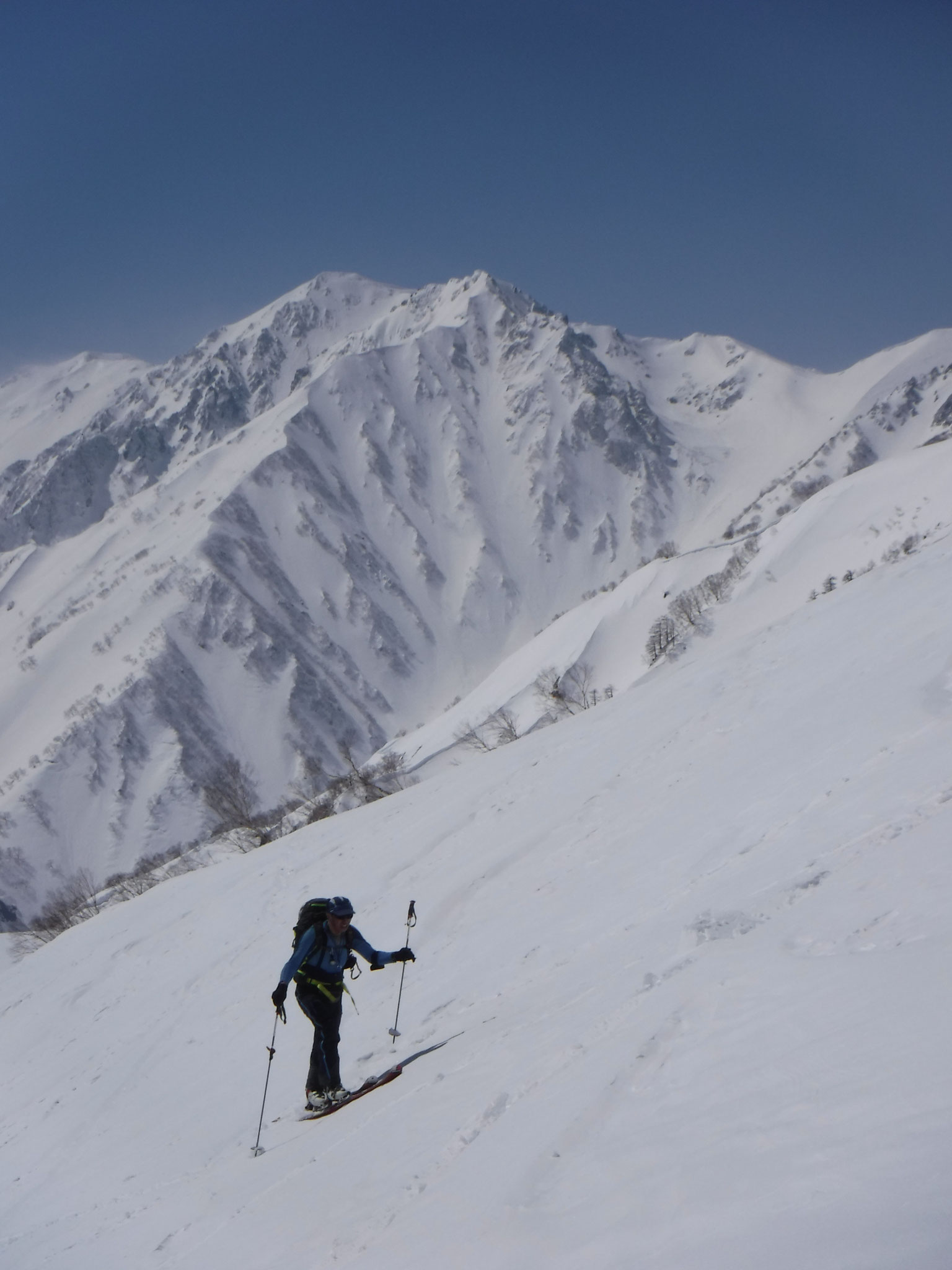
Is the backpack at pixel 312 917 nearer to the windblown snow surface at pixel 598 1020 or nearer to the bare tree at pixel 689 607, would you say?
the windblown snow surface at pixel 598 1020

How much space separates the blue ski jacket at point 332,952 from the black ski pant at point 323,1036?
0.61 feet

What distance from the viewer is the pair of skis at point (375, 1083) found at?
862cm

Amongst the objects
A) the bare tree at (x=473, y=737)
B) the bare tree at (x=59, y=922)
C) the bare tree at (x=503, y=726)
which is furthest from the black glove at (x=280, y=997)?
the bare tree at (x=503, y=726)

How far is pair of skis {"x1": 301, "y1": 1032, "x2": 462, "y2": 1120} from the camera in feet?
28.3

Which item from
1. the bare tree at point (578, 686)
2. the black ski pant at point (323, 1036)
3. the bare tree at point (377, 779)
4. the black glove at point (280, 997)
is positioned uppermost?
the black glove at point (280, 997)

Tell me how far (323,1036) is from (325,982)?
0.52 m

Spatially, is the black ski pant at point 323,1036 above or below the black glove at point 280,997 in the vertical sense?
below

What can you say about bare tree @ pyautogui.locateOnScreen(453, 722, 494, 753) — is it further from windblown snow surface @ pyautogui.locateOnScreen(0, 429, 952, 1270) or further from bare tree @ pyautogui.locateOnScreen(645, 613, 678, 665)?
windblown snow surface @ pyautogui.locateOnScreen(0, 429, 952, 1270)

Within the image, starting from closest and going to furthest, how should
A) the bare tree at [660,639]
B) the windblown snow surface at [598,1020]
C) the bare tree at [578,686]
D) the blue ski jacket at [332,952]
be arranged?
the windblown snow surface at [598,1020]
the blue ski jacket at [332,952]
the bare tree at [660,639]
the bare tree at [578,686]

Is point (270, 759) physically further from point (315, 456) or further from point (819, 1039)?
point (819, 1039)

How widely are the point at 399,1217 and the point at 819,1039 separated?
278 centimetres

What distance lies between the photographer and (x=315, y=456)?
18375 cm

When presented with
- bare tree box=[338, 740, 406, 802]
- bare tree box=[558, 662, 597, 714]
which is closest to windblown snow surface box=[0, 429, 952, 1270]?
bare tree box=[338, 740, 406, 802]

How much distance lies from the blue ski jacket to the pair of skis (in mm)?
926
